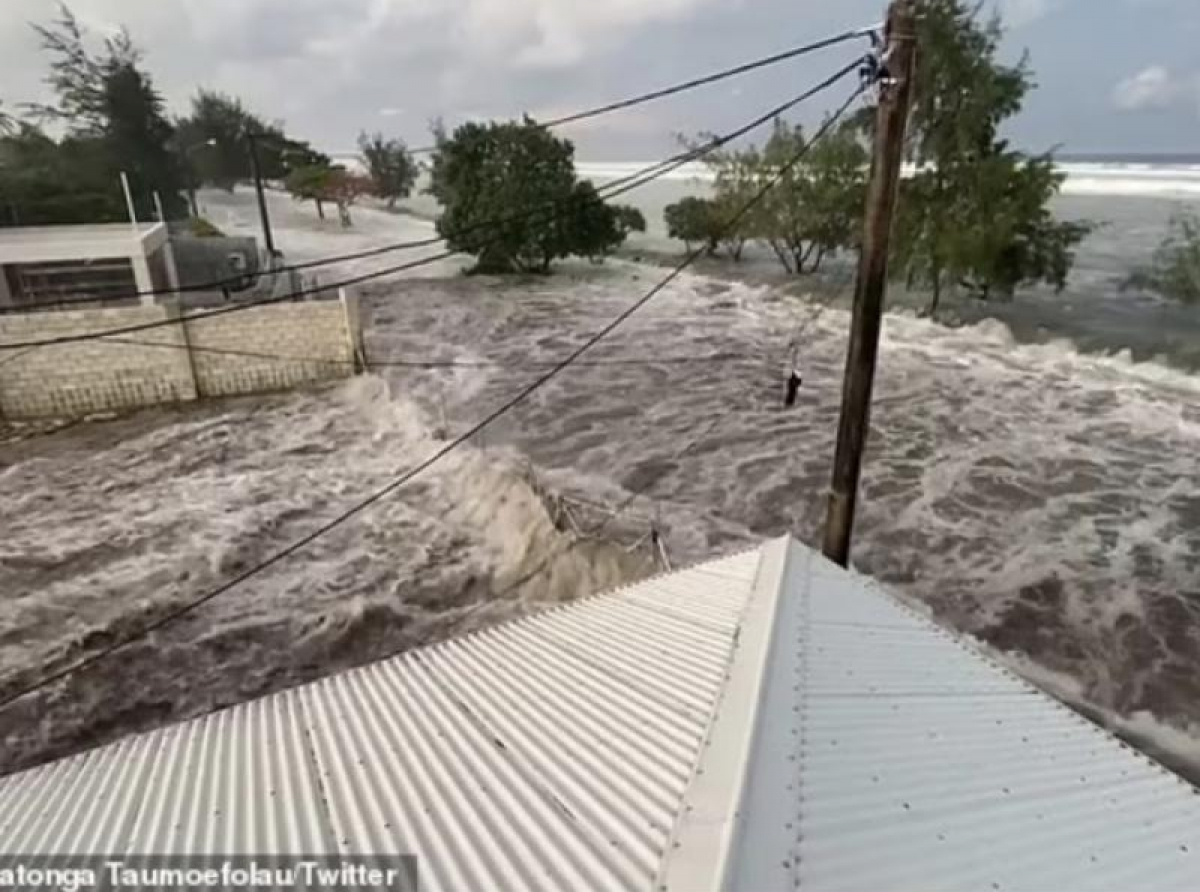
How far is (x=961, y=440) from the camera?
11.9 m

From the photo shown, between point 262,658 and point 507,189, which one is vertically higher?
point 507,189

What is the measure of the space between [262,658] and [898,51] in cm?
677

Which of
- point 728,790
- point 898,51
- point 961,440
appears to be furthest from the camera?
point 961,440

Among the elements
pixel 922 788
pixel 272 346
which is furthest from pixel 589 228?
pixel 922 788

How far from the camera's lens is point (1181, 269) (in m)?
18.7

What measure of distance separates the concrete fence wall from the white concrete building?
227 centimetres

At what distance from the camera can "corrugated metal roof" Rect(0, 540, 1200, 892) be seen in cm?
195

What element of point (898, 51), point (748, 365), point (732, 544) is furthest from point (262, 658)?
point (748, 365)

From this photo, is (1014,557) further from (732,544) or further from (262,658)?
(262,658)

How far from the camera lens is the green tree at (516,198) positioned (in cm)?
2506

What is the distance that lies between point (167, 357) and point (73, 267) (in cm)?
429

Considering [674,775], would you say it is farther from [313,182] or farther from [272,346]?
[313,182]

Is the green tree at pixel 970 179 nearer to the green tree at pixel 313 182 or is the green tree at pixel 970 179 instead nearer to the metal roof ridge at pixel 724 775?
the metal roof ridge at pixel 724 775

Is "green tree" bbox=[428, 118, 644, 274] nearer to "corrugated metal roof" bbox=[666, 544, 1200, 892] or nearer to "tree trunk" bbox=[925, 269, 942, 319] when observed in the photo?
"tree trunk" bbox=[925, 269, 942, 319]
